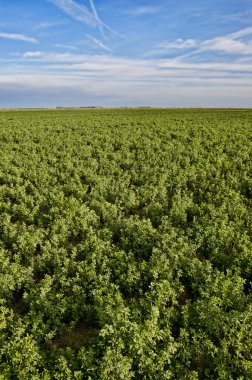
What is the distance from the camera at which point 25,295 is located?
9945mm

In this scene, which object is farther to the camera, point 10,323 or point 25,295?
point 25,295

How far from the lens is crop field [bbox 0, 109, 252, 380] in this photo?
7727 mm

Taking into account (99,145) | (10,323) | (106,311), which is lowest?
(10,323)

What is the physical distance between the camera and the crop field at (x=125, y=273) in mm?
7727

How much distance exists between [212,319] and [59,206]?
10.1 metres

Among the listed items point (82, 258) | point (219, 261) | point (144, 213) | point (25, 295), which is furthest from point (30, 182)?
point (219, 261)

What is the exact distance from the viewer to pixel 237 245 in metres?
12.5

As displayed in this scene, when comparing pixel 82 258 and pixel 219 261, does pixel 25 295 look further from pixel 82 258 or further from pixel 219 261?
pixel 219 261

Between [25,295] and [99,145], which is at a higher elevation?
[99,145]

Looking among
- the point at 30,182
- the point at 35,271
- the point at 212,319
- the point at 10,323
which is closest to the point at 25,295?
the point at 10,323

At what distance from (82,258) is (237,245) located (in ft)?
20.4

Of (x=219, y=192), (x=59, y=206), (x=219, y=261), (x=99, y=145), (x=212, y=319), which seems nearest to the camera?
(x=212, y=319)

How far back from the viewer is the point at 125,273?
36.0 feet

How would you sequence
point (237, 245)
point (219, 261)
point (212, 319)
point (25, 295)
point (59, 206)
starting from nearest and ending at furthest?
point (212, 319) → point (25, 295) → point (219, 261) → point (237, 245) → point (59, 206)
